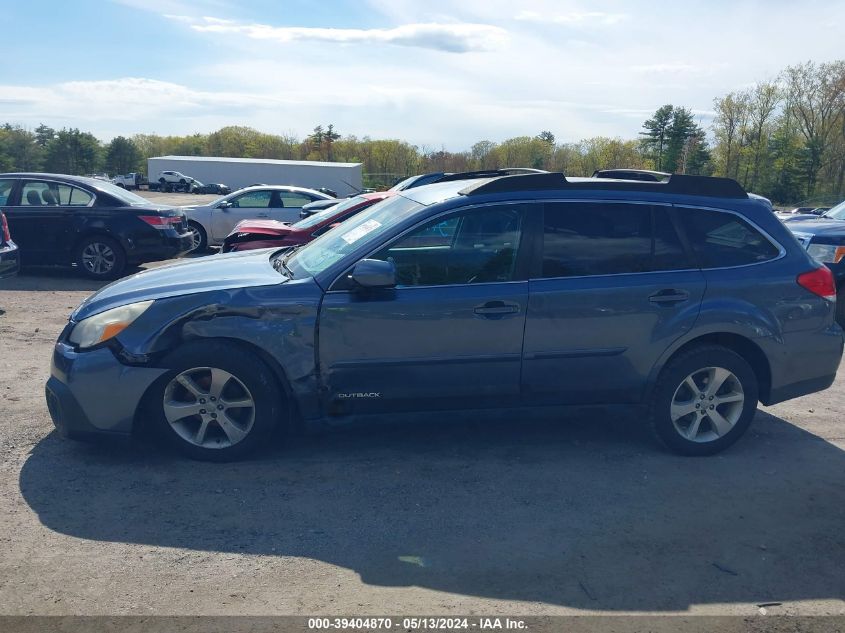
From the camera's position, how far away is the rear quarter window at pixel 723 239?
202 inches

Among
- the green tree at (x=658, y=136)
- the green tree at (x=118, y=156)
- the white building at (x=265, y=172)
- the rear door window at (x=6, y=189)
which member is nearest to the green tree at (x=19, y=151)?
the white building at (x=265, y=172)

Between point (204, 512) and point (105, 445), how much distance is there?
4.03ft

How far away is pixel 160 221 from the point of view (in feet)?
40.5

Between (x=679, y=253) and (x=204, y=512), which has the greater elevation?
(x=679, y=253)

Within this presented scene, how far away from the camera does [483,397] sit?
4.89 metres

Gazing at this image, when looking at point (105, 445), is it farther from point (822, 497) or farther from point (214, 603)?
point (822, 497)

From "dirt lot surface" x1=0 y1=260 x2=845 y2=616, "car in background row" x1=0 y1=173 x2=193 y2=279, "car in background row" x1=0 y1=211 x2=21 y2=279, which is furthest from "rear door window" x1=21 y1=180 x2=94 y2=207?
"dirt lot surface" x1=0 y1=260 x2=845 y2=616

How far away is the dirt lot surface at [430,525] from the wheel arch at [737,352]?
1.59 feet

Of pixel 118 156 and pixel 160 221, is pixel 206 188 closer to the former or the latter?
pixel 118 156

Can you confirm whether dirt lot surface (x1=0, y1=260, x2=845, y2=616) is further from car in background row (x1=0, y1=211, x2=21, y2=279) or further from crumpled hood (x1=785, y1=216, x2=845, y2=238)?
car in background row (x1=0, y1=211, x2=21, y2=279)

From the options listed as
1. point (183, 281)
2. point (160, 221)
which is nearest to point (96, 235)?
point (160, 221)

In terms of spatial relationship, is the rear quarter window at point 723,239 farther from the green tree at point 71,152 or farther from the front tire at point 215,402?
the green tree at point 71,152

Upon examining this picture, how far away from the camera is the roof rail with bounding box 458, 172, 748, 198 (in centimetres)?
502

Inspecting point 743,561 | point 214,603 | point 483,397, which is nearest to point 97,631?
point 214,603
